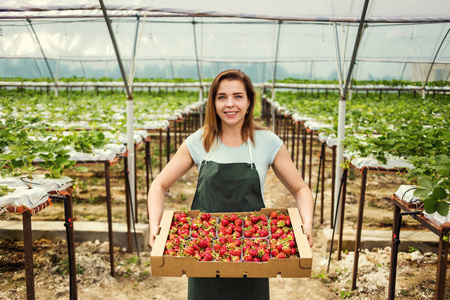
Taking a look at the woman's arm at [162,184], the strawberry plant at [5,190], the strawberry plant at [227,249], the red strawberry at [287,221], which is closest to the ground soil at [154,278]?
the strawberry plant at [5,190]

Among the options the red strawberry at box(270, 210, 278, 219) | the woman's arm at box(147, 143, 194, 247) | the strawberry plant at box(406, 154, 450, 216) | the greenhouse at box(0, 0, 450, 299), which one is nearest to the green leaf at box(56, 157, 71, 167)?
the greenhouse at box(0, 0, 450, 299)

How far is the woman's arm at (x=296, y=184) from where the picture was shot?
2041mm

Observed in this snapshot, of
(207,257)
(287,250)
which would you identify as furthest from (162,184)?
(287,250)

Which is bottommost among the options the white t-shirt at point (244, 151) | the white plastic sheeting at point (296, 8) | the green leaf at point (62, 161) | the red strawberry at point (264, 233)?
the red strawberry at point (264, 233)

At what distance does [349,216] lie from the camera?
556cm

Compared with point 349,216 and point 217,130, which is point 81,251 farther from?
point 349,216

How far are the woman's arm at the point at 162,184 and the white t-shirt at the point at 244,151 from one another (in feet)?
0.16

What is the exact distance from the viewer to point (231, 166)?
84.2 inches

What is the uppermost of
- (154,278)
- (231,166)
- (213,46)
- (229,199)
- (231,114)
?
(213,46)

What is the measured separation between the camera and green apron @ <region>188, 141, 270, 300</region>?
6.78 feet

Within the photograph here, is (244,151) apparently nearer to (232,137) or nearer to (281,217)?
(232,137)

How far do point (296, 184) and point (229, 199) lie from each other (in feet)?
1.20

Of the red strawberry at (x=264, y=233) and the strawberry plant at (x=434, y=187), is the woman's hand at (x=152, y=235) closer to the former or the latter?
the red strawberry at (x=264, y=233)

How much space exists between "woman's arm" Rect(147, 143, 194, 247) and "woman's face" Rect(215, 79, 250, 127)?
30cm
